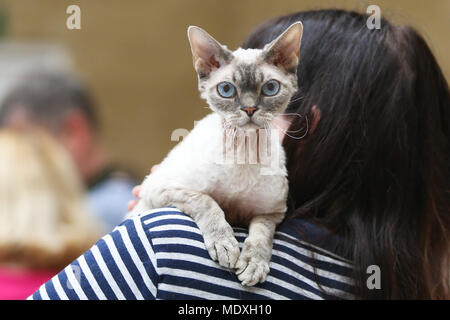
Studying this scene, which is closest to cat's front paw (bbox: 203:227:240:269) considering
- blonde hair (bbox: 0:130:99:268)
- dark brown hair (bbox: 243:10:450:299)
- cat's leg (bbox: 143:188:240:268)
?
cat's leg (bbox: 143:188:240:268)

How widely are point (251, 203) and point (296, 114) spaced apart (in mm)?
163

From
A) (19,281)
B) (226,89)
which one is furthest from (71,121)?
(226,89)

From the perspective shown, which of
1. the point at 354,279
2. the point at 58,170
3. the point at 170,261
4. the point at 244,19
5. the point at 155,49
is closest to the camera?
the point at 170,261

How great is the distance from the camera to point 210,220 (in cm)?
89

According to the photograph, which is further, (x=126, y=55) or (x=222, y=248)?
(x=126, y=55)

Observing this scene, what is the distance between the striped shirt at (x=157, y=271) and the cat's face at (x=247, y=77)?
20 cm

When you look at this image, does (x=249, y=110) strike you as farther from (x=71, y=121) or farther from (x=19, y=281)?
(x=71, y=121)

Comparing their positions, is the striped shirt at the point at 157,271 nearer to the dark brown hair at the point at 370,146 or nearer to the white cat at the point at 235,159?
the white cat at the point at 235,159

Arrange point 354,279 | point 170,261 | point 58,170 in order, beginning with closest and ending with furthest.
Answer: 1. point 170,261
2. point 354,279
3. point 58,170

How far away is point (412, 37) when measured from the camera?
106 centimetres

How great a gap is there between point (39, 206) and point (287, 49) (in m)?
1.19

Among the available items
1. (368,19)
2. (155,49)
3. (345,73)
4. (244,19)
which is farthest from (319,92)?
(155,49)

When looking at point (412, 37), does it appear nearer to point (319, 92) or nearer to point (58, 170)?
point (319, 92)

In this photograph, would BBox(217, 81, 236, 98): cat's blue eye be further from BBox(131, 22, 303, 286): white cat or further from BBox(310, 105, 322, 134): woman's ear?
BBox(310, 105, 322, 134): woman's ear
